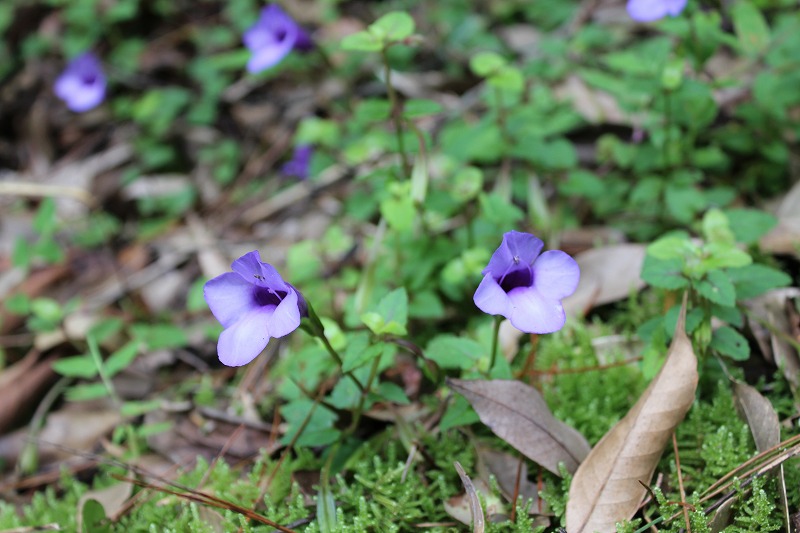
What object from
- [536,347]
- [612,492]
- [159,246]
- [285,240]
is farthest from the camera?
[159,246]

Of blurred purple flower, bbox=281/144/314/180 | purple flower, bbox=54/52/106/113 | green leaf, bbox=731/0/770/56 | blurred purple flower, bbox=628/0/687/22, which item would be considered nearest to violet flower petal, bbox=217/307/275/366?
blurred purple flower, bbox=628/0/687/22

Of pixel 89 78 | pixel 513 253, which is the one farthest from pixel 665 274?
pixel 89 78

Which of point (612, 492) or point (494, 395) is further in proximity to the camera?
point (494, 395)

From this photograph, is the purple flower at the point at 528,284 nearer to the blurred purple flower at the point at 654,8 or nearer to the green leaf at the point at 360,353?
the green leaf at the point at 360,353

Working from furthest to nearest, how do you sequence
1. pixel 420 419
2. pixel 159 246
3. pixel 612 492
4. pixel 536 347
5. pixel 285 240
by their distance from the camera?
pixel 159 246, pixel 285 240, pixel 536 347, pixel 420 419, pixel 612 492

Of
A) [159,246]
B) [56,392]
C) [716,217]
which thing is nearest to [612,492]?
[716,217]

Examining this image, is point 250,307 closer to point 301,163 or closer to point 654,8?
point 654,8

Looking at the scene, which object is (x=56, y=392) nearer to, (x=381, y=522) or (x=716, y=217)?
(x=381, y=522)

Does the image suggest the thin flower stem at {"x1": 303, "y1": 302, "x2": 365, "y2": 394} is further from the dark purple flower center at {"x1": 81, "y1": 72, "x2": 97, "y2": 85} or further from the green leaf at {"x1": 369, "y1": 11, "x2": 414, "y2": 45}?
the dark purple flower center at {"x1": 81, "y1": 72, "x2": 97, "y2": 85}
